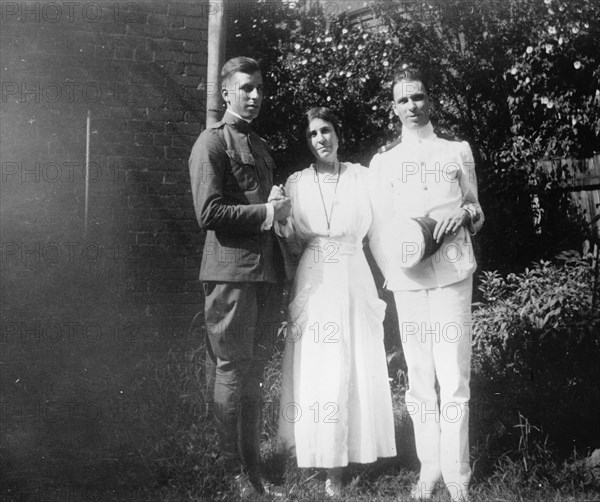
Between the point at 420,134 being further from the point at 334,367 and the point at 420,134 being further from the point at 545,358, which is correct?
the point at 545,358

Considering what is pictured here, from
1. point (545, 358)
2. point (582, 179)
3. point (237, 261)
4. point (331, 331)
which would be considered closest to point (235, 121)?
point (237, 261)

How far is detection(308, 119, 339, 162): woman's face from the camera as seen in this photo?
11.6 ft

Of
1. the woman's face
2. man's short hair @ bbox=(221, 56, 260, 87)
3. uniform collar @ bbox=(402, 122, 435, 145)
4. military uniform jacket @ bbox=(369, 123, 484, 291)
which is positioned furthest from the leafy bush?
man's short hair @ bbox=(221, 56, 260, 87)

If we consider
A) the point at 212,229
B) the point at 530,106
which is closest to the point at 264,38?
the point at 530,106

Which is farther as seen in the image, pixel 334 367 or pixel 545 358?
pixel 545 358

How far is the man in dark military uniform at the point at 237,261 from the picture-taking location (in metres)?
3.33

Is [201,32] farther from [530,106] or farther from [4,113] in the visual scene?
[530,106]

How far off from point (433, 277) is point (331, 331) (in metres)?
0.61

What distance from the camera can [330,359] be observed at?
3422 mm

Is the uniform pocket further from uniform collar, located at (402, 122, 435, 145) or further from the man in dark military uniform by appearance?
uniform collar, located at (402, 122, 435, 145)

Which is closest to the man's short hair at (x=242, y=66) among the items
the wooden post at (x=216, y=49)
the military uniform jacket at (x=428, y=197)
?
the wooden post at (x=216, y=49)

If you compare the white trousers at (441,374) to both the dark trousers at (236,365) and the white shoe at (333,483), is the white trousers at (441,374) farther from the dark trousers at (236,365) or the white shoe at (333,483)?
the dark trousers at (236,365)

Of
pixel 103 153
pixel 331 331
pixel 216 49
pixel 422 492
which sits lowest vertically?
pixel 422 492

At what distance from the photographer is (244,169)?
3.48 metres
